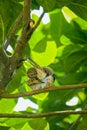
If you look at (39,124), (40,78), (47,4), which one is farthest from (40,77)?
(39,124)

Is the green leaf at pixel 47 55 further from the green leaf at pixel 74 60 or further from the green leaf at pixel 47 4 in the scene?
the green leaf at pixel 47 4

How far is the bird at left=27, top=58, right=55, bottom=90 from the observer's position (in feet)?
2.42

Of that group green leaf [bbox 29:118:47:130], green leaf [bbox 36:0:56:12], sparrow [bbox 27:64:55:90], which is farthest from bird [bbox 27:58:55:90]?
green leaf [bbox 29:118:47:130]

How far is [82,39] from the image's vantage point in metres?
1.23

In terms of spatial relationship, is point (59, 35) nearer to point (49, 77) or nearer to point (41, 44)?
point (41, 44)

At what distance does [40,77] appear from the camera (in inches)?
29.4

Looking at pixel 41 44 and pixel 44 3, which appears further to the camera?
pixel 41 44

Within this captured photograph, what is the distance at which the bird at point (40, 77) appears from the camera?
2.42ft

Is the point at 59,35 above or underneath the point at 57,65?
above

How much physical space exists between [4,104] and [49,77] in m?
0.56

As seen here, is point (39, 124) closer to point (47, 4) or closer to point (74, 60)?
point (74, 60)

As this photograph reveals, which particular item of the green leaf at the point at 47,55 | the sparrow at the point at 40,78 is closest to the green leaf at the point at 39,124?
the green leaf at the point at 47,55

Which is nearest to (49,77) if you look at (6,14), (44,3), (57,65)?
(44,3)

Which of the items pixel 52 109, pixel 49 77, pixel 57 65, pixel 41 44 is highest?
pixel 49 77
